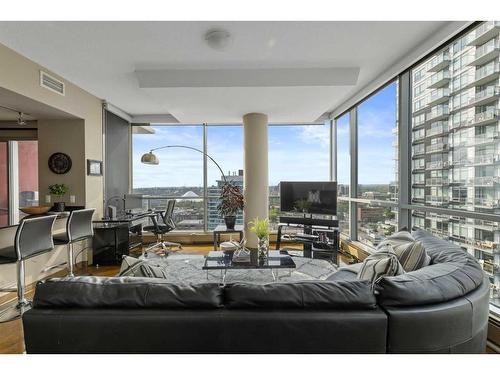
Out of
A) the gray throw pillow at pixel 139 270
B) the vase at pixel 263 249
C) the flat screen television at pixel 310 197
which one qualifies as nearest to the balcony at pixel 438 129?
the flat screen television at pixel 310 197

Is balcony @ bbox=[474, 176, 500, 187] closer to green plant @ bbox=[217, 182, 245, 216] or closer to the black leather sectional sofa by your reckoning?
the black leather sectional sofa

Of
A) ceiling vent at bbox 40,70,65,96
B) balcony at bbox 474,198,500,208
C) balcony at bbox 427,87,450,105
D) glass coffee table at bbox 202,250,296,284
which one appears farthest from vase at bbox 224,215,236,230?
balcony at bbox 474,198,500,208

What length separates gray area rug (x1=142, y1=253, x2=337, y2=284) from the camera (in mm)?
3594

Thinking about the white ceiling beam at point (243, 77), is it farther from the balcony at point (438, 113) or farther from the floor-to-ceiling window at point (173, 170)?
the floor-to-ceiling window at point (173, 170)

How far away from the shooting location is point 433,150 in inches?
116

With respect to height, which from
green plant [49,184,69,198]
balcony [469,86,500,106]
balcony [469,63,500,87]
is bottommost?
green plant [49,184,69,198]

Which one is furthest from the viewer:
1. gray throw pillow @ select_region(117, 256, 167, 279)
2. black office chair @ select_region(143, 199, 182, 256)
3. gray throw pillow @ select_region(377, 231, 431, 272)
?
→ black office chair @ select_region(143, 199, 182, 256)

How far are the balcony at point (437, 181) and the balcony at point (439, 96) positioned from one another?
81 cm

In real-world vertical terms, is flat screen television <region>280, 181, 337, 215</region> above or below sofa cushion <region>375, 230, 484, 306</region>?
above

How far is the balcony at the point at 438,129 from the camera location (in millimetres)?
2764

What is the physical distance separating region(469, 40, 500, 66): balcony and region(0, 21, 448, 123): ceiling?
0.42 m
